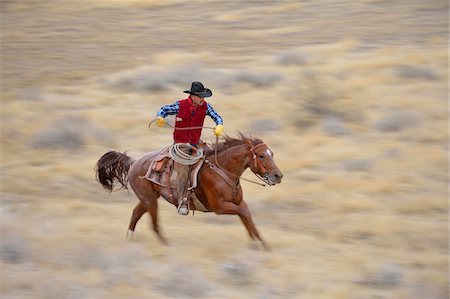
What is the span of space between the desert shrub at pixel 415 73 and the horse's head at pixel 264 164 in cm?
1256

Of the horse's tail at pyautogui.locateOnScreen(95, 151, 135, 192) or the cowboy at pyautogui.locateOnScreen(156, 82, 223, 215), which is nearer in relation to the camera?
the cowboy at pyautogui.locateOnScreen(156, 82, 223, 215)

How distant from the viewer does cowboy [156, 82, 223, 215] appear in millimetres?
8938

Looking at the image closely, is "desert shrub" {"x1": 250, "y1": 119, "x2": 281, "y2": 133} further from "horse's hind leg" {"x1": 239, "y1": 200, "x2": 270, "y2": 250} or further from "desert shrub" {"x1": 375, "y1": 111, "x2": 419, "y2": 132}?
"horse's hind leg" {"x1": 239, "y1": 200, "x2": 270, "y2": 250}

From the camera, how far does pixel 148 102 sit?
1956 cm

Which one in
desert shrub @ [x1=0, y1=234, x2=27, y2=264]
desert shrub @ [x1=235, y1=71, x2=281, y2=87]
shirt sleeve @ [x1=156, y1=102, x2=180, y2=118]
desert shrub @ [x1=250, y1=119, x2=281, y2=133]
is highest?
shirt sleeve @ [x1=156, y1=102, x2=180, y2=118]

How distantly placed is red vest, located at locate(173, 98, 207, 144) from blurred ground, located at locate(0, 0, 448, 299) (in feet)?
5.11

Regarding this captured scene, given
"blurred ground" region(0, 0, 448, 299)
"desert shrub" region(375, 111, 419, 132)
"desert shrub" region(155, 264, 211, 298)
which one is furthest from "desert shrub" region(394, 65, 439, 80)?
"desert shrub" region(155, 264, 211, 298)

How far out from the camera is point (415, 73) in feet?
65.7

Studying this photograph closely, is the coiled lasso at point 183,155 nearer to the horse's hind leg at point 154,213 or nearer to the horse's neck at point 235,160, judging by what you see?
the horse's neck at point 235,160

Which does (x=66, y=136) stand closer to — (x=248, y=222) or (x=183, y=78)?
(x=183, y=78)

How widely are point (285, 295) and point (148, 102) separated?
12670 mm

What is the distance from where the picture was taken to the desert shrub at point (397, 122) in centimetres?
1617

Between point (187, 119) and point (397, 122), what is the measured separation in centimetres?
855

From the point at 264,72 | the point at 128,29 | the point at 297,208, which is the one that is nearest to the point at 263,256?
the point at 297,208
